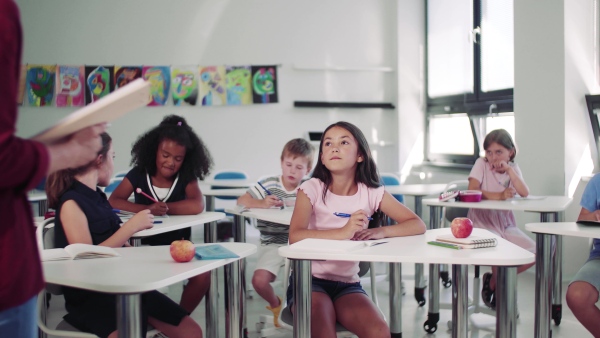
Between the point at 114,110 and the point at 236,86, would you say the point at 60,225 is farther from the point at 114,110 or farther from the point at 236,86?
the point at 236,86

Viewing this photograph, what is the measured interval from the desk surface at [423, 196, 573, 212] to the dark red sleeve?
2796 millimetres

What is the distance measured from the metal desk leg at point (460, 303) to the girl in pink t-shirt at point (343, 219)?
0.22 meters

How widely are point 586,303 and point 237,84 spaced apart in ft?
16.1

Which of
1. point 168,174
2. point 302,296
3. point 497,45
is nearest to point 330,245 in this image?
point 302,296

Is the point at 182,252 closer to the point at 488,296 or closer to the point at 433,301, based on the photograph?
the point at 433,301

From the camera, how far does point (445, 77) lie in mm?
6840

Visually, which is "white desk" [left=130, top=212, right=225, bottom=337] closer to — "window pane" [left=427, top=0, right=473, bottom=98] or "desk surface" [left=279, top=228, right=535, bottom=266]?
"desk surface" [left=279, top=228, right=535, bottom=266]

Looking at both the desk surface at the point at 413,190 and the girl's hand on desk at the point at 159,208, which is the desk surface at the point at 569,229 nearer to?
the desk surface at the point at 413,190

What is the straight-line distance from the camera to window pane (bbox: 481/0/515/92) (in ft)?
18.6

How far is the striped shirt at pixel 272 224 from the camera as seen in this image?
11.5 feet

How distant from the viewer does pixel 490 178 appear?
163 inches

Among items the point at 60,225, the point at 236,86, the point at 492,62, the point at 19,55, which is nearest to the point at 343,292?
the point at 60,225

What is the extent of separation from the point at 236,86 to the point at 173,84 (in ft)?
2.22

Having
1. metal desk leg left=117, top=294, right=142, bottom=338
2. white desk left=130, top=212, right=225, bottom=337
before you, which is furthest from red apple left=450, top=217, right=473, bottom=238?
metal desk leg left=117, top=294, right=142, bottom=338
